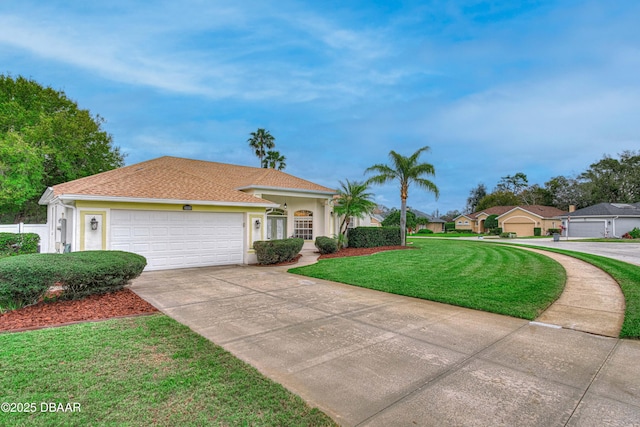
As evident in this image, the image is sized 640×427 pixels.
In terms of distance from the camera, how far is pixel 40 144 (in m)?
19.4

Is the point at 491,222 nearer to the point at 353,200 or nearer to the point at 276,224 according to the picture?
the point at 353,200

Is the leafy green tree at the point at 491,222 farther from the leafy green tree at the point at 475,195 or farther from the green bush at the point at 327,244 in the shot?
the green bush at the point at 327,244

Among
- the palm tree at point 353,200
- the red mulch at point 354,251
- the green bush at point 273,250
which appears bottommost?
the red mulch at point 354,251

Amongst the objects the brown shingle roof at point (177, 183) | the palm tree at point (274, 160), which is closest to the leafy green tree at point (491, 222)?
the palm tree at point (274, 160)

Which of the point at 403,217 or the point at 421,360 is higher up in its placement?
the point at 403,217

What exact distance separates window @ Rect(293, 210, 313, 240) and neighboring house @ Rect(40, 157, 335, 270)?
2.69m

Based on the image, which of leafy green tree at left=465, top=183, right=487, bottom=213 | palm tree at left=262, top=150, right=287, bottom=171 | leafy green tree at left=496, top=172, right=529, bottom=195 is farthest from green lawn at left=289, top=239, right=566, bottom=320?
leafy green tree at left=465, top=183, right=487, bottom=213

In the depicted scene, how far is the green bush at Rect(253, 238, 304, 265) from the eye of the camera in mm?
11930

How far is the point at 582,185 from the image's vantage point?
4834 cm

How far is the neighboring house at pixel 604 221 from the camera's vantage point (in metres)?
33.0

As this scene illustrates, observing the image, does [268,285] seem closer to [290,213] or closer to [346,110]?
[290,213]

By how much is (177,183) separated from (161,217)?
2.20 m

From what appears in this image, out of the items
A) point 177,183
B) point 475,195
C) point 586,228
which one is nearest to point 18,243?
point 177,183

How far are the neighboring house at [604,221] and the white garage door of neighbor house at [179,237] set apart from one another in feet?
123
